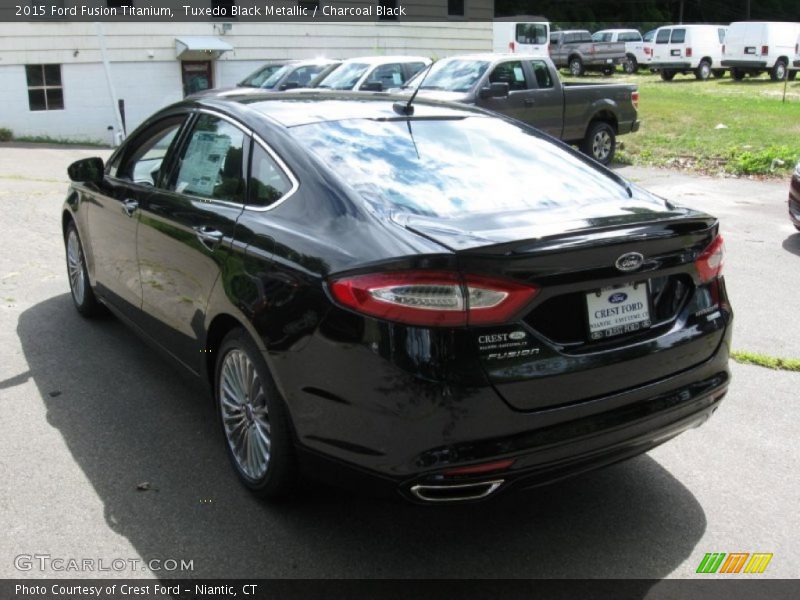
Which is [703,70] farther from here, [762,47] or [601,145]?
[601,145]

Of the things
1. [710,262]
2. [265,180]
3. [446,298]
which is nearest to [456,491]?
[446,298]

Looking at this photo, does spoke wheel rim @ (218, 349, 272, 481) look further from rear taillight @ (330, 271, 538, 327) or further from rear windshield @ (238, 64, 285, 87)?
rear windshield @ (238, 64, 285, 87)

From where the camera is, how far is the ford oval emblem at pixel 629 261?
320cm

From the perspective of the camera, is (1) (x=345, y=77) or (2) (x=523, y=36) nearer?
(1) (x=345, y=77)

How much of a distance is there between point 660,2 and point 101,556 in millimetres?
66702

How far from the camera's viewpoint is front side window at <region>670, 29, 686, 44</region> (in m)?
Answer: 33.7

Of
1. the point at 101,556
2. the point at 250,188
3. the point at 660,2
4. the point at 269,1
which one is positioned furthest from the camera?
the point at 660,2

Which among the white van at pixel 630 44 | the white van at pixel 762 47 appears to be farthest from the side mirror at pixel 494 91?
the white van at pixel 630 44

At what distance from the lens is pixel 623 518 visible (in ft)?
12.1

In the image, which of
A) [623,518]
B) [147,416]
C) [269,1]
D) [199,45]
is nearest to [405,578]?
[623,518]

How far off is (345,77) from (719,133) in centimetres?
720

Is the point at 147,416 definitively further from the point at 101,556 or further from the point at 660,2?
the point at 660,2

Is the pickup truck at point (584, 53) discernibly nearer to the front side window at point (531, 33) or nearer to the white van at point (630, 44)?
the white van at point (630, 44)

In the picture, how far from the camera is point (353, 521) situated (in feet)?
12.1
